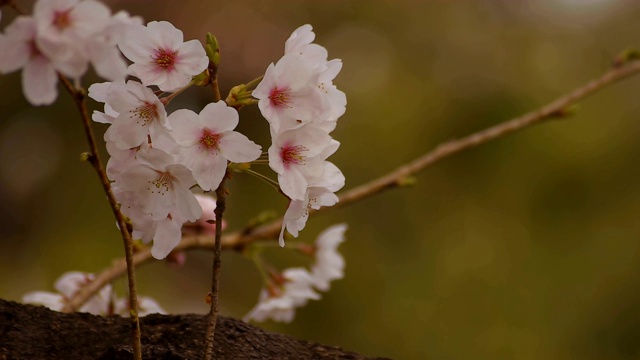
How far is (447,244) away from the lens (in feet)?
6.38

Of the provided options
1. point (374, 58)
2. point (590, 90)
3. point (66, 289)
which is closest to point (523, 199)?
point (374, 58)

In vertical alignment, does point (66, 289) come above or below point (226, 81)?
below

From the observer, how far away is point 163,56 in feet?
1.36

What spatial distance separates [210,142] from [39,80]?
97 millimetres

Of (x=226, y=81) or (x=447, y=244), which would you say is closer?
(x=447, y=244)

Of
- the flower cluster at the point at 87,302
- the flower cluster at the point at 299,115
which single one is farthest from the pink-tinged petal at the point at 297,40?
the flower cluster at the point at 87,302

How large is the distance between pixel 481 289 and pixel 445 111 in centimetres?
54

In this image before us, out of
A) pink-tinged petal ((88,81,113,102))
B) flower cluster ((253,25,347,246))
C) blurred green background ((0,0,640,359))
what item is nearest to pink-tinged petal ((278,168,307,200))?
flower cluster ((253,25,347,246))

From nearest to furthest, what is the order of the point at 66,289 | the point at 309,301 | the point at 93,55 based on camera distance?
the point at 93,55, the point at 66,289, the point at 309,301

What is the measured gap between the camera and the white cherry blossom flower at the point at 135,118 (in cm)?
41

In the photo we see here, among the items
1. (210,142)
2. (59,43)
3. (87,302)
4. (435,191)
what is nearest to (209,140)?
(210,142)

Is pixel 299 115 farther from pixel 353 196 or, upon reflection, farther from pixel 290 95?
pixel 353 196

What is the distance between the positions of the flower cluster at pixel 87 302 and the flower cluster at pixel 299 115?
35cm

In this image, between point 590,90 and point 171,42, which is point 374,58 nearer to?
point 590,90
